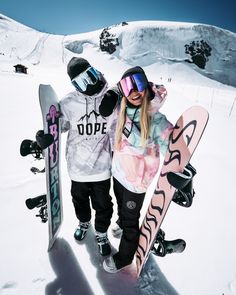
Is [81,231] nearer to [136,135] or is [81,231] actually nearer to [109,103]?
[136,135]

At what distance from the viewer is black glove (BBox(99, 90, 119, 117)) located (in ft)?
6.45

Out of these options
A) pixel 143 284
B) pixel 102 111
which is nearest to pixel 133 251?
pixel 143 284

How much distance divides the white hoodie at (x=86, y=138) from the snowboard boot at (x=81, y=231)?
27.9 inches

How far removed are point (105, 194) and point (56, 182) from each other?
0.54 metres

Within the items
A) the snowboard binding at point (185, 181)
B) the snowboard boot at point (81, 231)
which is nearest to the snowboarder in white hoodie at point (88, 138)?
the snowboard boot at point (81, 231)

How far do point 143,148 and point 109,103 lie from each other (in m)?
0.47

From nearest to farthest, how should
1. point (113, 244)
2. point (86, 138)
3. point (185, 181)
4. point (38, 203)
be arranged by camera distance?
point (185, 181) → point (86, 138) → point (38, 203) → point (113, 244)

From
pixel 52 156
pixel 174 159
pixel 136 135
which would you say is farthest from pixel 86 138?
pixel 174 159

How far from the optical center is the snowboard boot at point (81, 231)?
109 inches

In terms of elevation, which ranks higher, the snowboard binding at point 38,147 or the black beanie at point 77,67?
the black beanie at point 77,67

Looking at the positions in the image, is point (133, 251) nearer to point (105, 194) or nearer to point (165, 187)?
point (105, 194)

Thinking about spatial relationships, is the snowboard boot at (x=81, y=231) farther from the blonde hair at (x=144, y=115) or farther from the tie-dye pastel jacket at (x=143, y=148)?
the blonde hair at (x=144, y=115)

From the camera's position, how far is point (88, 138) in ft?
7.38

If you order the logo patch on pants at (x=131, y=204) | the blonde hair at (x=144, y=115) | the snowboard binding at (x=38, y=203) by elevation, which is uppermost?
the blonde hair at (x=144, y=115)
